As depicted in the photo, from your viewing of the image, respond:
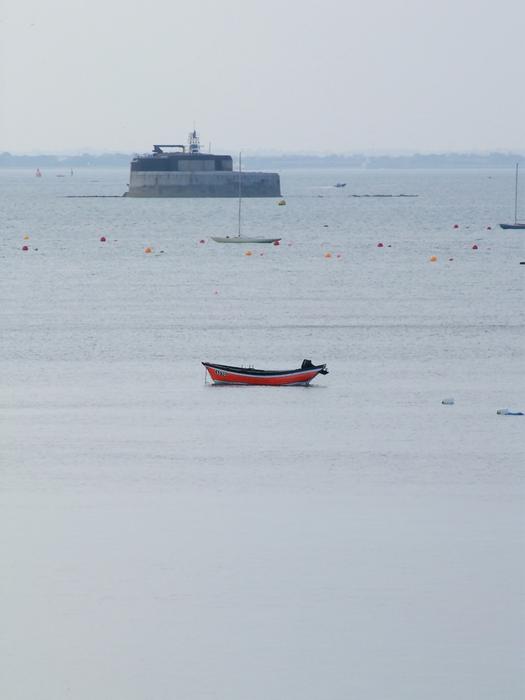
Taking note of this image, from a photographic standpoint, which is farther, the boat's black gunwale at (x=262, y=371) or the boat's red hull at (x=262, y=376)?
the boat's red hull at (x=262, y=376)

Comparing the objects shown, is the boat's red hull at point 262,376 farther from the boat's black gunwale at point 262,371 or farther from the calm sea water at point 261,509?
the calm sea water at point 261,509

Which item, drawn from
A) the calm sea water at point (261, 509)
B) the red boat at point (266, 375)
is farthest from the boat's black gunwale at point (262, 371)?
the calm sea water at point (261, 509)

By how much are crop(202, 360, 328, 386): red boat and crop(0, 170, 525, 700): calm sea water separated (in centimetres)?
37

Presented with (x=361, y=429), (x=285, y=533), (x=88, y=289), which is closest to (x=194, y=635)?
(x=285, y=533)

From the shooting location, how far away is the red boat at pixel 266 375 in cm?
4816

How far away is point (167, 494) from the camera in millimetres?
34250

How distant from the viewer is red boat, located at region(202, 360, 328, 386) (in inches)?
1896

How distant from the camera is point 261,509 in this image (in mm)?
32906

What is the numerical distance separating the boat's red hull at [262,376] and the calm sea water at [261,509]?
0.37 metres

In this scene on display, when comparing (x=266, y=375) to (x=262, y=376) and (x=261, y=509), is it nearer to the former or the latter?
(x=262, y=376)

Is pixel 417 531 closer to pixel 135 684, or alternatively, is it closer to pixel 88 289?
pixel 135 684

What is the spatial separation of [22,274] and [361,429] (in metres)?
60.2

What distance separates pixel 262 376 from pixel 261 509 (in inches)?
622

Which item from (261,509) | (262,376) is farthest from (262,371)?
(261,509)
